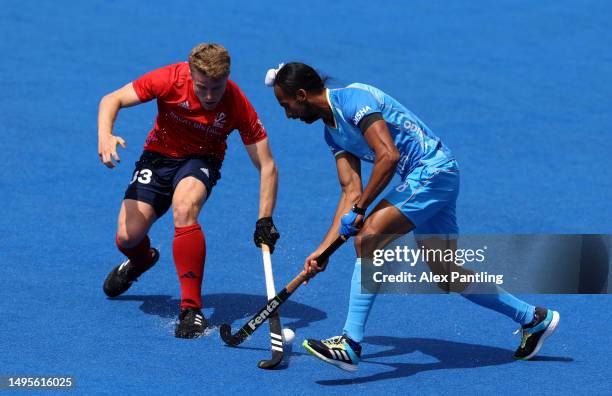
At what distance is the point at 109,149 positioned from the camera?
245 inches

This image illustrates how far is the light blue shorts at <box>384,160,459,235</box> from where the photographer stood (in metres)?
5.93

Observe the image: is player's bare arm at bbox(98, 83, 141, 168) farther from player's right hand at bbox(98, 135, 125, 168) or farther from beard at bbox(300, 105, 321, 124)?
beard at bbox(300, 105, 321, 124)

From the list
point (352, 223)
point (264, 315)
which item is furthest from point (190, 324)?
point (352, 223)

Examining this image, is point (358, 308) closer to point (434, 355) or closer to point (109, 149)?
point (434, 355)

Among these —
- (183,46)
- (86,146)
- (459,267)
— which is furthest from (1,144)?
(459,267)

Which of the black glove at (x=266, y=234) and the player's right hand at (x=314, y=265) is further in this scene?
the black glove at (x=266, y=234)

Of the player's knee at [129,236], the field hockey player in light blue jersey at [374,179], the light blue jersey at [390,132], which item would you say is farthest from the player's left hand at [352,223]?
the player's knee at [129,236]

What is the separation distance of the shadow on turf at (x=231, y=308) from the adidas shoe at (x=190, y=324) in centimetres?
26

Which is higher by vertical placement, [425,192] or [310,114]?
[310,114]

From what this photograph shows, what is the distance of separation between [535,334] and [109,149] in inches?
107

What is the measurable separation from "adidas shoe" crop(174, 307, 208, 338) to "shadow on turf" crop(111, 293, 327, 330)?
257mm

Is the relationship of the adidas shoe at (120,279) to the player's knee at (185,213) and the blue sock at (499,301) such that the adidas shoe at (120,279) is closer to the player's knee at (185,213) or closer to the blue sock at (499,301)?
the player's knee at (185,213)

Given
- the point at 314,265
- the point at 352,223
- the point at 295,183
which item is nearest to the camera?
the point at 352,223

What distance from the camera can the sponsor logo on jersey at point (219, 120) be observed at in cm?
671
